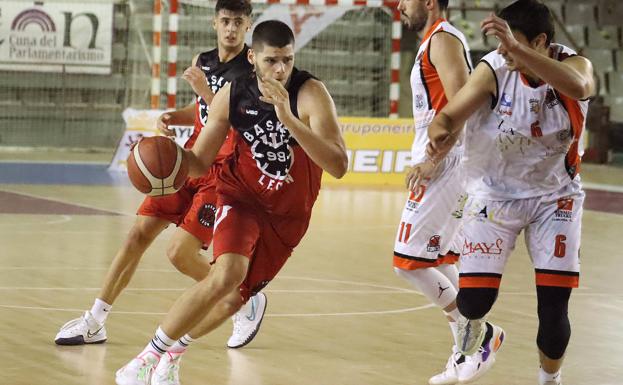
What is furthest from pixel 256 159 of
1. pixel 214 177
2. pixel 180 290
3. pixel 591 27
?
pixel 591 27

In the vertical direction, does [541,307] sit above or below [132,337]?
above

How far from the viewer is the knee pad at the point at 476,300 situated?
5285 millimetres

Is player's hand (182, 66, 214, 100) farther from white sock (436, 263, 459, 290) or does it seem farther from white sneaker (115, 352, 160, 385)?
white sneaker (115, 352, 160, 385)

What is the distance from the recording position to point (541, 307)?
5.23 meters

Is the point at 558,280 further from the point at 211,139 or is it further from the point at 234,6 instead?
the point at 234,6

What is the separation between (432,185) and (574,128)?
0.93m

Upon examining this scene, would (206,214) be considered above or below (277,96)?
below

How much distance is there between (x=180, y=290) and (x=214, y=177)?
176 cm

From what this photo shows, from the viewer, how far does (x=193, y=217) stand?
21.0ft

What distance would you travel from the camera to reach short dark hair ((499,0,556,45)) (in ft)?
16.6

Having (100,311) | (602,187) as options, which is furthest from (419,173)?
(602,187)

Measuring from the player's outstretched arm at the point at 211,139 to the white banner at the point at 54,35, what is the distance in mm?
14362

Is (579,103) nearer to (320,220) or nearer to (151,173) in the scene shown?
(151,173)

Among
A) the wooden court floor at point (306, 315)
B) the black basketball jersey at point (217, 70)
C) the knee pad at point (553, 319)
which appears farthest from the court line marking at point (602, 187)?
the knee pad at point (553, 319)
